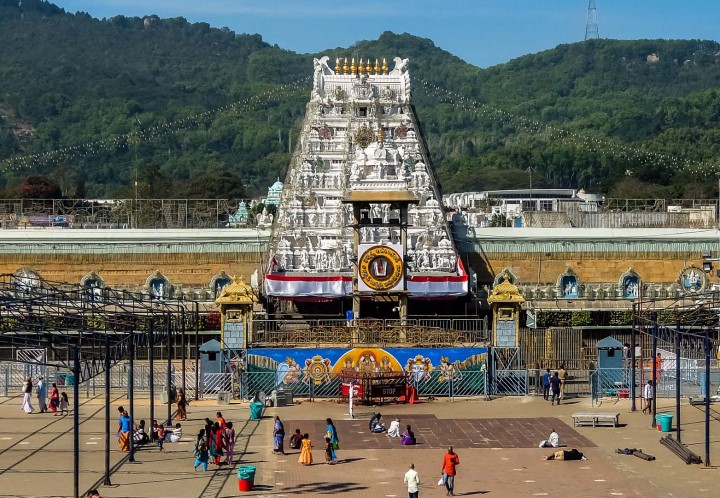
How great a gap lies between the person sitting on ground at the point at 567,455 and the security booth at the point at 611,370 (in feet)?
33.0

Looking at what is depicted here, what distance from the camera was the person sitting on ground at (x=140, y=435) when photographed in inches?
1544

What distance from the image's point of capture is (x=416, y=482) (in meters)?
31.7

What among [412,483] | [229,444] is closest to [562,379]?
[229,444]

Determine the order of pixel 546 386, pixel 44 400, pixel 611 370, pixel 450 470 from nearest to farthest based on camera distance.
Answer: pixel 450 470, pixel 44 400, pixel 546 386, pixel 611 370

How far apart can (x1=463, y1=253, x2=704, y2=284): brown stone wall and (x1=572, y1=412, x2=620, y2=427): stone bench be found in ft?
89.0

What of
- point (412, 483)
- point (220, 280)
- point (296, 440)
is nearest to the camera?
point (412, 483)

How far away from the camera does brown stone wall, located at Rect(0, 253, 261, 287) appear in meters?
69.8

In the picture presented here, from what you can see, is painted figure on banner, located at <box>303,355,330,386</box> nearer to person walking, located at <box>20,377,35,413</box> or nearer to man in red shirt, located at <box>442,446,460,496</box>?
person walking, located at <box>20,377,35,413</box>

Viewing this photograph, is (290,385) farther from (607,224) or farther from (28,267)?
(607,224)

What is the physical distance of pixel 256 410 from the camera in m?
44.2

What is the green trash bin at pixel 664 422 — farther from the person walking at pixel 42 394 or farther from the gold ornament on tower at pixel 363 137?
the gold ornament on tower at pixel 363 137

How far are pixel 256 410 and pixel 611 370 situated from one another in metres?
12.1

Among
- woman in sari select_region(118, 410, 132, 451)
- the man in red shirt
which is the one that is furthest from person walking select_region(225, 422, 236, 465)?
the man in red shirt

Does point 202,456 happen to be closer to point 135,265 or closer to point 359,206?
point 359,206
